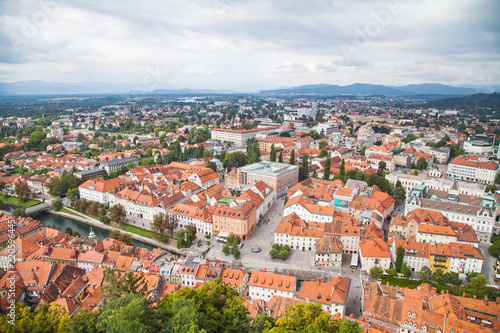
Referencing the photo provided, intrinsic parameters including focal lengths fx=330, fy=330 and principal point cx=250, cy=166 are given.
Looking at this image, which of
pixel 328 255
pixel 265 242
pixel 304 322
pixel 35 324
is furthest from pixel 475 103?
pixel 35 324

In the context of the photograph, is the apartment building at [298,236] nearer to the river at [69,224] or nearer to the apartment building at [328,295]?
the apartment building at [328,295]

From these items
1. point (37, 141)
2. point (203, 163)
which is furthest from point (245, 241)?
point (37, 141)

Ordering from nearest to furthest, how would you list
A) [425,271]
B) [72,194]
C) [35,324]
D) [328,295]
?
[35,324] < [328,295] < [425,271] < [72,194]

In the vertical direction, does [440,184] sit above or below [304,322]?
below

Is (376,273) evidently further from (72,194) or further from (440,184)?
(72,194)

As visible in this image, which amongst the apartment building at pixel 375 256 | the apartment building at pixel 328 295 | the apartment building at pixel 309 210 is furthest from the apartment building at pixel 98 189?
the apartment building at pixel 375 256

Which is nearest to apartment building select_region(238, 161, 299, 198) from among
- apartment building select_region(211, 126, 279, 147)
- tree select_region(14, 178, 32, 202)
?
tree select_region(14, 178, 32, 202)

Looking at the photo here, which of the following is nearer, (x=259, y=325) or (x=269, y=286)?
(x=259, y=325)
